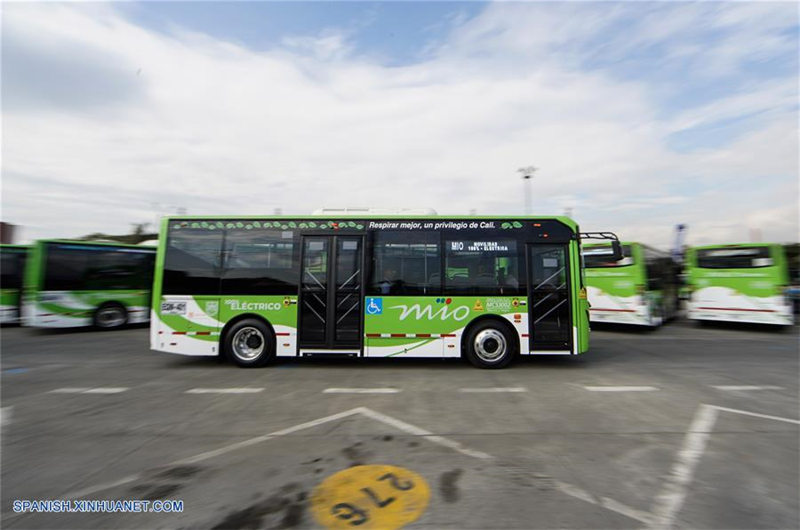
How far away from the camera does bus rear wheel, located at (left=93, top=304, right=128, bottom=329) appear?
1333 cm

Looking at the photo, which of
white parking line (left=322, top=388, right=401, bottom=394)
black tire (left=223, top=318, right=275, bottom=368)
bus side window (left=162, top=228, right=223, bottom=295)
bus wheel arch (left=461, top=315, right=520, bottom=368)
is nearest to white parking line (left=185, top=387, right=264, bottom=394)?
white parking line (left=322, top=388, right=401, bottom=394)

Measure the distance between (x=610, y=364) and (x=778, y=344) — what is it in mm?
6476

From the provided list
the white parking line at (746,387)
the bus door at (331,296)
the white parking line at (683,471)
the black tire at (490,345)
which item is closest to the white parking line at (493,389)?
the black tire at (490,345)

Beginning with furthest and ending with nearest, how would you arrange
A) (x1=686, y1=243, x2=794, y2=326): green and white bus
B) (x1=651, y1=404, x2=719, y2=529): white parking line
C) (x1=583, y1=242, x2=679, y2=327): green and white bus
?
(x1=583, y1=242, x2=679, y2=327): green and white bus < (x1=686, y1=243, x2=794, y2=326): green and white bus < (x1=651, y1=404, x2=719, y2=529): white parking line

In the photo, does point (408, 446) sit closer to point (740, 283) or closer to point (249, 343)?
point (249, 343)

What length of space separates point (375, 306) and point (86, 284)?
1175 centimetres

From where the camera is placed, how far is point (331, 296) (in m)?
7.63

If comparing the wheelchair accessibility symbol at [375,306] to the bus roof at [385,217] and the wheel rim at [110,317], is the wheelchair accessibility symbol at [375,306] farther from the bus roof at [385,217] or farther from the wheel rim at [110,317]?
the wheel rim at [110,317]

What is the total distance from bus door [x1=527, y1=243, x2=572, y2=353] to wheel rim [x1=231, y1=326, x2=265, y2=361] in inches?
220

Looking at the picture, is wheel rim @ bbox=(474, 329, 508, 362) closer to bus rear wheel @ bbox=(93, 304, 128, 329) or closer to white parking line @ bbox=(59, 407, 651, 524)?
white parking line @ bbox=(59, 407, 651, 524)

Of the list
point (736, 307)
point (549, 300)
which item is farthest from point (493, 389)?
point (736, 307)

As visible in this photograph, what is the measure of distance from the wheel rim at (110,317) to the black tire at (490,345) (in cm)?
1321

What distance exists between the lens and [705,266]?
13180mm

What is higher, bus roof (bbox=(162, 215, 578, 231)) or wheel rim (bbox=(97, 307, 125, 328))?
bus roof (bbox=(162, 215, 578, 231))
